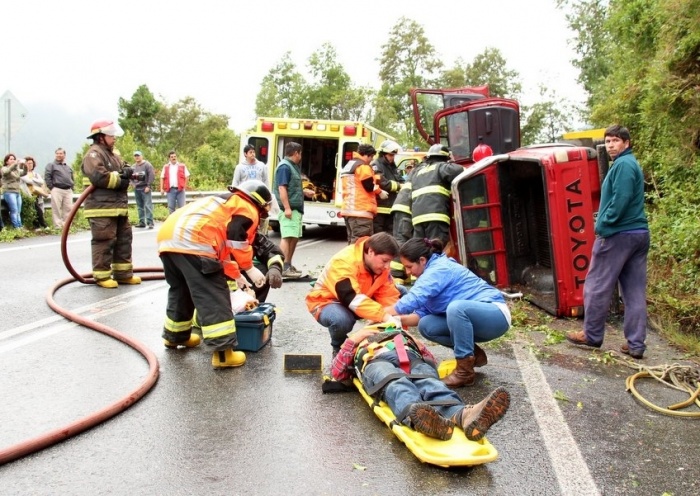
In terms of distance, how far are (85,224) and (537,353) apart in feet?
40.2

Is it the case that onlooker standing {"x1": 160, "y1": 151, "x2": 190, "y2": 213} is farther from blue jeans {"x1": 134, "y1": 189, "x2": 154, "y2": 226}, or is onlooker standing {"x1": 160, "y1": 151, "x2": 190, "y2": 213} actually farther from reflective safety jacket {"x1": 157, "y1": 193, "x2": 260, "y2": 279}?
reflective safety jacket {"x1": 157, "y1": 193, "x2": 260, "y2": 279}

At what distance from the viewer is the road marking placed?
5.27 m

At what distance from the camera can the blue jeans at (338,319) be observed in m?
4.64

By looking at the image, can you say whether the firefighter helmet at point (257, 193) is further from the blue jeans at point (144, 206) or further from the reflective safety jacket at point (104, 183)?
the blue jeans at point (144, 206)

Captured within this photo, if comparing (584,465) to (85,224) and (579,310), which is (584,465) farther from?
(85,224)

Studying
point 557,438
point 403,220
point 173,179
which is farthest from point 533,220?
point 173,179

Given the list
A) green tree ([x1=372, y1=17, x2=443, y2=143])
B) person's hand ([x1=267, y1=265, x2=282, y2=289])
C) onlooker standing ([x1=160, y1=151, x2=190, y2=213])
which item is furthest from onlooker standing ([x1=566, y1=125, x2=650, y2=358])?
green tree ([x1=372, y1=17, x2=443, y2=143])

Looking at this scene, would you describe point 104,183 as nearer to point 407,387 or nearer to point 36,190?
point 407,387

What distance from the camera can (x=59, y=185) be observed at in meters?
13.4

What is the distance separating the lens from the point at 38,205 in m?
13.4

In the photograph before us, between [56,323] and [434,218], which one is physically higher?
[434,218]

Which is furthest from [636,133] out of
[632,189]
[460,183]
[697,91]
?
[632,189]

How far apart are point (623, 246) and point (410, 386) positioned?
2.68m

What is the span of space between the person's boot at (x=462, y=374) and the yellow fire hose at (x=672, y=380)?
3.60 ft
